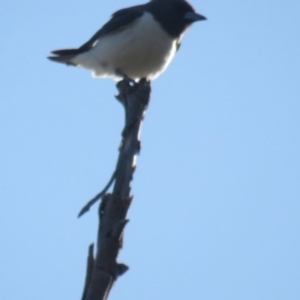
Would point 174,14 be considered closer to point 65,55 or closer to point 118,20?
point 118,20

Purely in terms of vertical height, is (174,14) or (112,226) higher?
(174,14)

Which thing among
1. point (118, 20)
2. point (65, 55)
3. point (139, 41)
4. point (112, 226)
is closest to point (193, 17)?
point (118, 20)

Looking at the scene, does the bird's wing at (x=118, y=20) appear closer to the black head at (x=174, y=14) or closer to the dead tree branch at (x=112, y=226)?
the black head at (x=174, y=14)

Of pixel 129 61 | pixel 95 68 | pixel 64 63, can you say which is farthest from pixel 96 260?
pixel 64 63

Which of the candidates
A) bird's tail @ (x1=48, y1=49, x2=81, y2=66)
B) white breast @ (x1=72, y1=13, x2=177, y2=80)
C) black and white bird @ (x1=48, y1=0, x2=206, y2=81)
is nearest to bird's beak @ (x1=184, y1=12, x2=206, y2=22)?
black and white bird @ (x1=48, y1=0, x2=206, y2=81)

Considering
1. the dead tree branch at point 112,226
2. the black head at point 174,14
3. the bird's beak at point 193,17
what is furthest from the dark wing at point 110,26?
the dead tree branch at point 112,226

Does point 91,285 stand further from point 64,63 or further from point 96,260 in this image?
point 64,63
